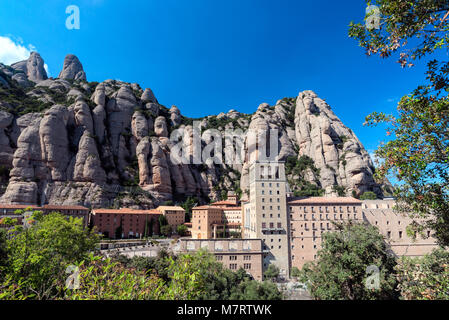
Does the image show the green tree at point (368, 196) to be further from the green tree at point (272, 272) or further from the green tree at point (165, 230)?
the green tree at point (165, 230)

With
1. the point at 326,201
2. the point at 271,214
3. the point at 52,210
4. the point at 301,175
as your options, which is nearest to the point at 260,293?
the point at 271,214

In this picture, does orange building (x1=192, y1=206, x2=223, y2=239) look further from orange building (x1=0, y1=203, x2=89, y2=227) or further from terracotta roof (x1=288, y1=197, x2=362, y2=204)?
orange building (x1=0, y1=203, x2=89, y2=227)

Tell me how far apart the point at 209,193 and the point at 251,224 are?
41.6 metres

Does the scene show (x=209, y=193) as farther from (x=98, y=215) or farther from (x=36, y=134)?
(x=36, y=134)

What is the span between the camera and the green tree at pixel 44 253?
1442 centimetres

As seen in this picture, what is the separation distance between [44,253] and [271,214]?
38.5m

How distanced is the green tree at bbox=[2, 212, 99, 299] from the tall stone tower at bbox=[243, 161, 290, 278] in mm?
31253

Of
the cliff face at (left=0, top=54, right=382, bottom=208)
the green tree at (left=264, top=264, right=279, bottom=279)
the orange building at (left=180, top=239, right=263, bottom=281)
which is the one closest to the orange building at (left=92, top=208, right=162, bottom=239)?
the cliff face at (left=0, top=54, right=382, bottom=208)

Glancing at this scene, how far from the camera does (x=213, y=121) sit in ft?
403

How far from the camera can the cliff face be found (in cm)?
6288

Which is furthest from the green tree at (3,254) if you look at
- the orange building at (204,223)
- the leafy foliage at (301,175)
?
the leafy foliage at (301,175)

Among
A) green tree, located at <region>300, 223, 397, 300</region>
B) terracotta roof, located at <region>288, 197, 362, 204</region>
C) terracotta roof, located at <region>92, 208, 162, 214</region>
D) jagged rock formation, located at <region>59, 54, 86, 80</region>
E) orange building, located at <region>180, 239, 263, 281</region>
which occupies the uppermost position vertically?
jagged rock formation, located at <region>59, 54, 86, 80</region>

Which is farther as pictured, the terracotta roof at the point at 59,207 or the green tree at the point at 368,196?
the green tree at the point at 368,196

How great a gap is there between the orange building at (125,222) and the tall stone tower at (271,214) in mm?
31561
